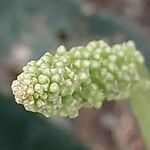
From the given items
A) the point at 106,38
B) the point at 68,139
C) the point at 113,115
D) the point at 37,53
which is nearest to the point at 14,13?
the point at 37,53

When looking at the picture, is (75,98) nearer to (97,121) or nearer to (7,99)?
(7,99)

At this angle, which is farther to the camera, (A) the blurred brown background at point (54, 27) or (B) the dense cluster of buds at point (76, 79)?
(A) the blurred brown background at point (54, 27)

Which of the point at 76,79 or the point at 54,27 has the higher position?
the point at 54,27

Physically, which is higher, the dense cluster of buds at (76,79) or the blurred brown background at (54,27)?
the blurred brown background at (54,27)

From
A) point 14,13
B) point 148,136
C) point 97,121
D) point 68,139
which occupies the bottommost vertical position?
point 148,136

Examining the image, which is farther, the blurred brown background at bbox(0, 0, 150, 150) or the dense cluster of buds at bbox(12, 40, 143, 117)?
the blurred brown background at bbox(0, 0, 150, 150)

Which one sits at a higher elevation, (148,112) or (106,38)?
(106,38)

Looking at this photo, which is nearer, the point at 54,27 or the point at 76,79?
the point at 76,79

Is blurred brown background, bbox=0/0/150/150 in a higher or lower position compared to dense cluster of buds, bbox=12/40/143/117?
higher
